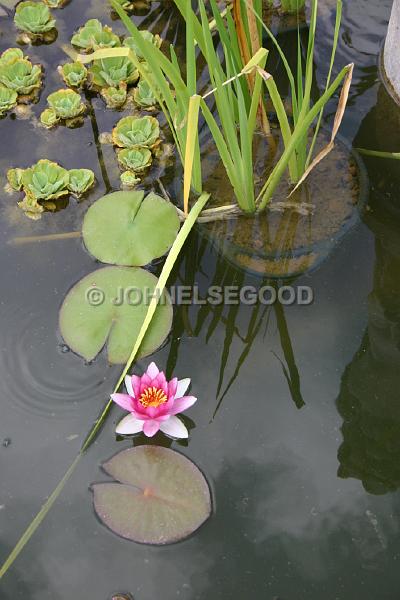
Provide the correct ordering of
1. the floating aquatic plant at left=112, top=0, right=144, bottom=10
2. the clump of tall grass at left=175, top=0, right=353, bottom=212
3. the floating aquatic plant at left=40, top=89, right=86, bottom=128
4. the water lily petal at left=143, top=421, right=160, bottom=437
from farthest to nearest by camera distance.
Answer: the floating aquatic plant at left=112, top=0, right=144, bottom=10
the floating aquatic plant at left=40, top=89, right=86, bottom=128
the clump of tall grass at left=175, top=0, right=353, bottom=212
the water lily petal at left=143, top=421, right=160, bottom=437

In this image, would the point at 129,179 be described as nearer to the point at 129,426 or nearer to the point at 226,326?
the point at 226,326

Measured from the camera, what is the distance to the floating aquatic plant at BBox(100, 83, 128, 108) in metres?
2.97

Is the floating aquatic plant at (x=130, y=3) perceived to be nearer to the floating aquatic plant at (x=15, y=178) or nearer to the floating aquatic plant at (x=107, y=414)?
the floating aquatic plant at (x=15, y=178)

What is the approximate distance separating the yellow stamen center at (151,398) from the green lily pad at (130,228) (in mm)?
578

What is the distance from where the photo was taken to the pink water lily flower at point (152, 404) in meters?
2.05

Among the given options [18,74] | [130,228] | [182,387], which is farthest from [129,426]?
[18,74]

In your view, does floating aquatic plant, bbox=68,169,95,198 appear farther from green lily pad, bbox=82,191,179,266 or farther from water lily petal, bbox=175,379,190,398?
water lily petal, bbox=175,379,190,398

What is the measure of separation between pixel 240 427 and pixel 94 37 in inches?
76.2

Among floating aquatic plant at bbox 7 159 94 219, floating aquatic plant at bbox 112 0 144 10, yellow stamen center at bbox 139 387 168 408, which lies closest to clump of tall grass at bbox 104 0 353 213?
floating aquatic plant at bbox 7 159 94 219

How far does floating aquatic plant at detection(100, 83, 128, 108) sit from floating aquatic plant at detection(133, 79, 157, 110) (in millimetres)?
54

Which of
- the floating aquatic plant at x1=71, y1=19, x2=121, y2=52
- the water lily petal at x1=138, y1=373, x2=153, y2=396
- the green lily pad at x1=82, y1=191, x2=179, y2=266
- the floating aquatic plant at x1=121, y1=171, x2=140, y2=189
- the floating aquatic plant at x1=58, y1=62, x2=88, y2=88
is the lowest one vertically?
the water lily petal at x1=138, y1=373, x2=153, y2=396

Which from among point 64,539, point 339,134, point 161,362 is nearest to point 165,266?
point 161,362

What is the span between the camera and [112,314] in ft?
7.68

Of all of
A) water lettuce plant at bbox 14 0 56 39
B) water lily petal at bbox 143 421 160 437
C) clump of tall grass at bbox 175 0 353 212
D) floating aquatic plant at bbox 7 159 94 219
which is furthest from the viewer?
water lettuce plant at bbox 14 0 56 39
